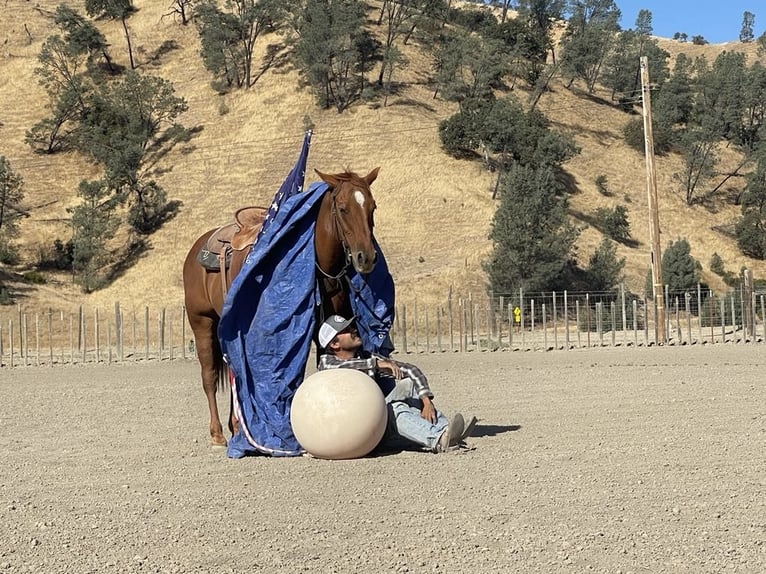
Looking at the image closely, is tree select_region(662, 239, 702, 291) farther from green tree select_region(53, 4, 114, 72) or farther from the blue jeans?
green tree select_region(53, 4, 114, 72)

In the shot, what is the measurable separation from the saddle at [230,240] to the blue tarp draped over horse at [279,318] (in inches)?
26.8

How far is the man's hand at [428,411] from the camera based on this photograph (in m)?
8.91

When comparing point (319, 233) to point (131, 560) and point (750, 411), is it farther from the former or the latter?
point (750, 411)

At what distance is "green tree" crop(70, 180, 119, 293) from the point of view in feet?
→ 152

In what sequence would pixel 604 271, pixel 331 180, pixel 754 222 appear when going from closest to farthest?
pixel 331 180 → pixel 604 271 → pixel 754 222

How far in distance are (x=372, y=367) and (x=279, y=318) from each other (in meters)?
0.92

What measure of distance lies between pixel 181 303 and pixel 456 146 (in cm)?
1947

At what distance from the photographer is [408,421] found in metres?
8.90

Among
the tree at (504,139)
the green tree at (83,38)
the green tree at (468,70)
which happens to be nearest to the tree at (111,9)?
the green tree at (83,38)

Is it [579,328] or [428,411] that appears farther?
[579,328]

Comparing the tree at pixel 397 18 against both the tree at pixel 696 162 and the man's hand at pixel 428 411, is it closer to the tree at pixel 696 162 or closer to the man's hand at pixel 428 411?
the tree at pixel 696 162

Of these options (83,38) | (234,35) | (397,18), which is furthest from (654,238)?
(83,38)

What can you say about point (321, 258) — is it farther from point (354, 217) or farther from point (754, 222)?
point (754, 222)

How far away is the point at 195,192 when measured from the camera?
53.2 m
